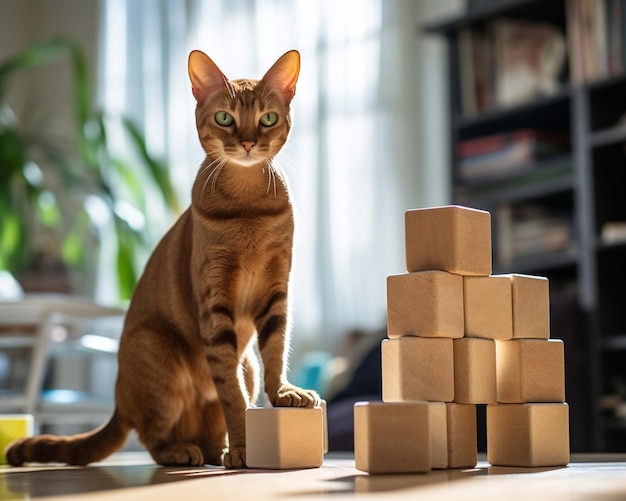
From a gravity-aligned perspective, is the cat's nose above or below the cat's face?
below

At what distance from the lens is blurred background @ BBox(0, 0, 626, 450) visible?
122 inches

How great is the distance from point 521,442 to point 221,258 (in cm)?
51

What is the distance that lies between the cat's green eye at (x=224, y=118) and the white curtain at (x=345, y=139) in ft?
8.28

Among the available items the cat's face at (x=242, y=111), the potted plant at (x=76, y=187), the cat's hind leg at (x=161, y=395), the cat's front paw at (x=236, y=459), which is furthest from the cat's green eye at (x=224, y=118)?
the potted plant at (x=76, y=187)

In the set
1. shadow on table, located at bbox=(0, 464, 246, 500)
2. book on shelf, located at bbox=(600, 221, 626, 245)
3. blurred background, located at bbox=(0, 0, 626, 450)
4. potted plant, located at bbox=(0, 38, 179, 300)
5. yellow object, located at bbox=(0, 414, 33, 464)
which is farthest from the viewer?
potted plant, located at bbox=(0, 38, 179, 300)

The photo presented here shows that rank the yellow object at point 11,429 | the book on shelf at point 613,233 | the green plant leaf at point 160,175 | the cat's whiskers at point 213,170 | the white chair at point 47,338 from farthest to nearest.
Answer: the green plant leaf at point 160,175 < the book on shelf at point 613,233 < the white chair at point 47,338 < the yellow object at point 11,429 < the cat's whiskers at point 213,170

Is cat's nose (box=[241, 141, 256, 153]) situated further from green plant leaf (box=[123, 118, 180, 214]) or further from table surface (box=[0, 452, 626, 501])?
green plant leaf (box=[123, 118, 180, 214])

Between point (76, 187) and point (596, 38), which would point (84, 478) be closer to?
point (596, 38)

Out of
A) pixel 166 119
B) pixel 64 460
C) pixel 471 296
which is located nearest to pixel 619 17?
pixel 471 296

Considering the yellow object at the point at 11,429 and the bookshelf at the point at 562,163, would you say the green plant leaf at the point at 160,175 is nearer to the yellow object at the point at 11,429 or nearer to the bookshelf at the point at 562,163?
the bookshelf at the point at 562,163

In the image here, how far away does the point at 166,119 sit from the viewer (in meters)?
5.20

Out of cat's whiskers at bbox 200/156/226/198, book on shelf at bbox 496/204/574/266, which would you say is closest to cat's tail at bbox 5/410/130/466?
cat's whiskers at bbox 200/156/226/198

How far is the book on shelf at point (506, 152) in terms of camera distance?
3.33m

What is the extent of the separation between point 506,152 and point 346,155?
1.16m
